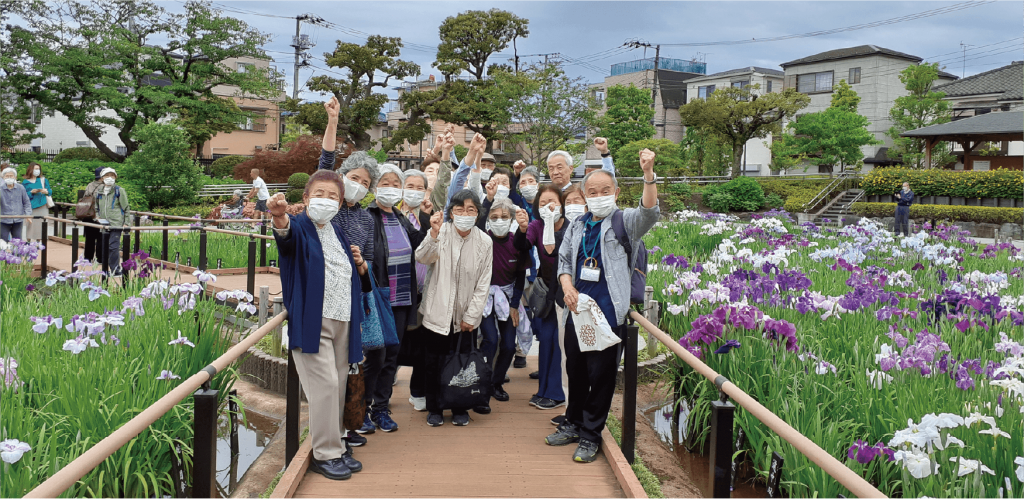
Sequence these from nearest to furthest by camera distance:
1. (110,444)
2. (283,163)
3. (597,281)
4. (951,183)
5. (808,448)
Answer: (110,444)
(808,448)
(597,281)
(951,183)
(283,163)

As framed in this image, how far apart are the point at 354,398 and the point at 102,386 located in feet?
3.79

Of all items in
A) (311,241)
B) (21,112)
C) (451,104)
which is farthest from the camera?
(451,104)

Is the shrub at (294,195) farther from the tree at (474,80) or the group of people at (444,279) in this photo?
the group of people at (444,279)

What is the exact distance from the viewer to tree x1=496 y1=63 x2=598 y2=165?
98.8 feet

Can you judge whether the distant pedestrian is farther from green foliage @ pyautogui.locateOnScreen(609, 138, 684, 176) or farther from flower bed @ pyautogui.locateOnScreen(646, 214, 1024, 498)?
green foliage @ pyautogui.locateOnScreen(609, 138, 684, 176)

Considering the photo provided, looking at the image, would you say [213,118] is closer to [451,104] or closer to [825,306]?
[451,104]

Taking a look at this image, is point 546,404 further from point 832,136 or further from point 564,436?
point 832,136

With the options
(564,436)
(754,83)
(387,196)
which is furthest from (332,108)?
(754,83)

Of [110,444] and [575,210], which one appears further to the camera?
[575,210]

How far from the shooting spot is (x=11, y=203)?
10.3 m

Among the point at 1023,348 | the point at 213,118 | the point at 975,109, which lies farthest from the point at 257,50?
the point at 975,109

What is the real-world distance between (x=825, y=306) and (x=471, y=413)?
92.9 inches

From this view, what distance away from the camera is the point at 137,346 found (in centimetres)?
375

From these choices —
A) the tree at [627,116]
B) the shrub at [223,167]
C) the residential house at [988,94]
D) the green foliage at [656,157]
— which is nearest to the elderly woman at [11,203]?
the shrub at [223,167]
